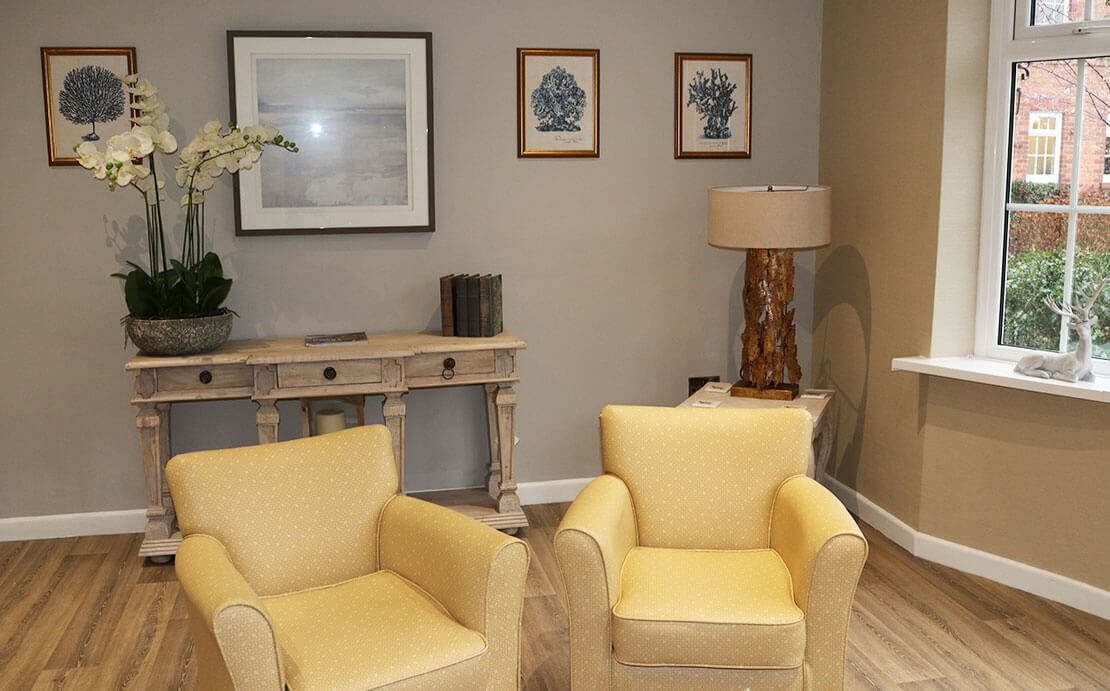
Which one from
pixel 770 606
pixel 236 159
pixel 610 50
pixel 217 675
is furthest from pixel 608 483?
pixel 610 50

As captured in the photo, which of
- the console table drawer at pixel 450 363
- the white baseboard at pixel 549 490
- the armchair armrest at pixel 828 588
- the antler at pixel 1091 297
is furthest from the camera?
the white baseboard at pixel 549 490

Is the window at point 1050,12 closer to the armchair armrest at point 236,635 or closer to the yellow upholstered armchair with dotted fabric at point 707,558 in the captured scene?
the yellow upholstered armchair with dotted fabric at point 707,558

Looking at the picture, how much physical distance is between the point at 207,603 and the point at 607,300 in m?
2.54

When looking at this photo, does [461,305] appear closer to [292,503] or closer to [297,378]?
[297,378]

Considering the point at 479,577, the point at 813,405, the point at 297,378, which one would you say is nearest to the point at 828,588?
the point at 479,577

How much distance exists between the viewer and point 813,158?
4359 millimetres

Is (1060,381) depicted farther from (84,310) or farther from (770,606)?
(84,310)

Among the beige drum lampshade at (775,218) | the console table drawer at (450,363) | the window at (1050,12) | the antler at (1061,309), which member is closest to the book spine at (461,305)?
the console table drawer at (450,363)

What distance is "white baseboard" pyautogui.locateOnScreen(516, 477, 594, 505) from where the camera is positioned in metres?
4.29

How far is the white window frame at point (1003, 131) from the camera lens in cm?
321

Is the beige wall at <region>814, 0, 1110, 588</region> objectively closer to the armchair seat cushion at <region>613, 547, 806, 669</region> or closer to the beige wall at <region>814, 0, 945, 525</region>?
the beige wall at <region>814, 0, 945, 525</region>

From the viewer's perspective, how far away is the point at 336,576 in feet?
8.35

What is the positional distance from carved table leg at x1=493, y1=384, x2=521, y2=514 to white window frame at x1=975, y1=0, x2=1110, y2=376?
1.77 m

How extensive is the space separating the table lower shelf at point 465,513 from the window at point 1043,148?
227 centimetres
